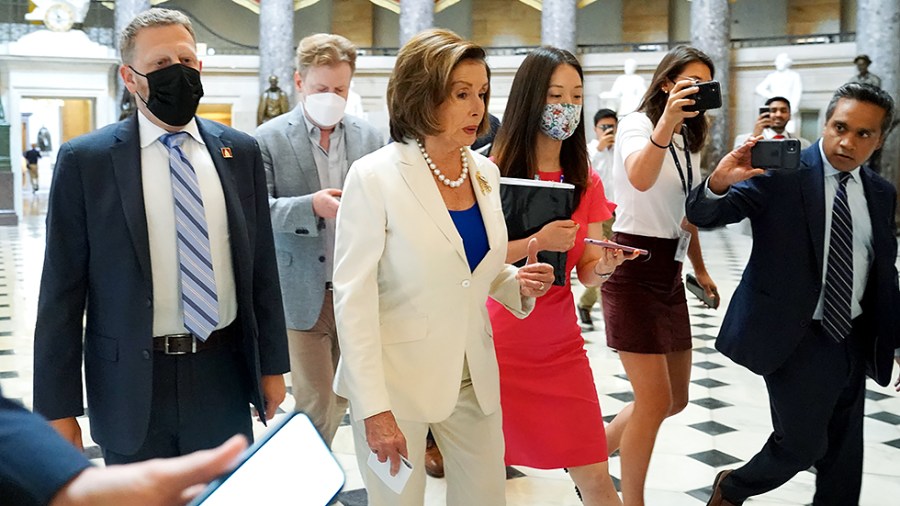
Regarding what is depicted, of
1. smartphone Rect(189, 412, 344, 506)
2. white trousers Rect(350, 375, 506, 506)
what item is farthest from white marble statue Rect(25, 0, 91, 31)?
smartphone Rect(189, 412, 344, 506)

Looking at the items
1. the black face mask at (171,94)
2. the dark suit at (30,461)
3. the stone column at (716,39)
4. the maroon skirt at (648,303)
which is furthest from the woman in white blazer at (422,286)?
the stone column at (716,39)

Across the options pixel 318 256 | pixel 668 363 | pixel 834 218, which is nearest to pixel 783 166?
pixel 834 218

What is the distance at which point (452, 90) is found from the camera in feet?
7.94

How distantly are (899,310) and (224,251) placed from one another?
2299 mm

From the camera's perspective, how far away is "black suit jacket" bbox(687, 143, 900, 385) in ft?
10.6

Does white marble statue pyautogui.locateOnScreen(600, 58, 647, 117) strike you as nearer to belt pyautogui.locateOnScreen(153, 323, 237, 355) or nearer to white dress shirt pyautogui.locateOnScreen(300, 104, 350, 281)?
white dress shirt pyautogui.locateOnScreen(300, 104, 350, 281)

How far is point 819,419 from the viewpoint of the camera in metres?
3.26

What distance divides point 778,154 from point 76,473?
8.91 ft

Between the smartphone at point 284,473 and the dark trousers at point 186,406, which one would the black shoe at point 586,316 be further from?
the smartphone at point 284,473

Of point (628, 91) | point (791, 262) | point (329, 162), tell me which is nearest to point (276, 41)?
point (628, 91)

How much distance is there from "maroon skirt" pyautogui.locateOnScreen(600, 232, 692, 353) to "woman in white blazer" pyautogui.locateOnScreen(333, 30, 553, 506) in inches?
41.8

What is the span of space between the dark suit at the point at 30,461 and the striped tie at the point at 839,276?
2908 mm

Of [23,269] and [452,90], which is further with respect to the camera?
[23,269]

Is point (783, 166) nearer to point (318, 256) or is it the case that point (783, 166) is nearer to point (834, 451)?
point (834, 451)
